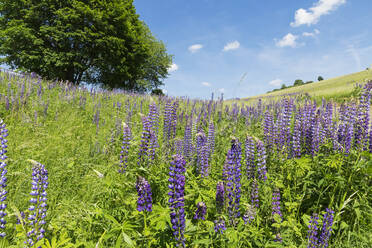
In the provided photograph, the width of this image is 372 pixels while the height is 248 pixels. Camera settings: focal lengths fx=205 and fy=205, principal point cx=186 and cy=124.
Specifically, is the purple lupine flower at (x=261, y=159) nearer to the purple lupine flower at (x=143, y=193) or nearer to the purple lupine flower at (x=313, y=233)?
the purple lupine flower at (x=313, y=233)

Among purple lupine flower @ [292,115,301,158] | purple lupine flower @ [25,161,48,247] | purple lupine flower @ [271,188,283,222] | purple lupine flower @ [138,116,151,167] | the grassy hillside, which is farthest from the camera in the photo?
the grassy hillside

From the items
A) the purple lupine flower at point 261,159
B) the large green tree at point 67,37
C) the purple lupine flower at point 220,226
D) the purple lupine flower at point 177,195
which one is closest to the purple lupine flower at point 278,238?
the purple lupine flower at point 220,226

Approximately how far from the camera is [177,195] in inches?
70.8

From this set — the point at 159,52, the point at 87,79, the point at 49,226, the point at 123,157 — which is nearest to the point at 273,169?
the point at 123,157

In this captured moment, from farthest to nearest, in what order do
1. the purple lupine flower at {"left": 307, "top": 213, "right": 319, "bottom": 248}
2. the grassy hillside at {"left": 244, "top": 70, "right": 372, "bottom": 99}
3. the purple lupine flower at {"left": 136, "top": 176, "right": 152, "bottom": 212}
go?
the grassy hillside at {"left": 244, "top": 70, "right": 372, "bottom": 99} → the purple lupine flower at {"left": 307, "top": 213, "right": 319, "bottom": 248} → the purple lupine flower at {"left": 136, "top": 176, "right": 152, "bottom": 212}

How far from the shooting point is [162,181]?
7.86 feet

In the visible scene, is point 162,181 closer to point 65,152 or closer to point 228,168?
point 228,168

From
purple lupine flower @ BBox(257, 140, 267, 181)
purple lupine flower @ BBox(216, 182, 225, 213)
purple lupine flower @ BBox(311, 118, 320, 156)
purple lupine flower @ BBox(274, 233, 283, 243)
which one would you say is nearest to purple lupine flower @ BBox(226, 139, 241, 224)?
purple lupine flower @ BBox(216, 182, 225, 213)

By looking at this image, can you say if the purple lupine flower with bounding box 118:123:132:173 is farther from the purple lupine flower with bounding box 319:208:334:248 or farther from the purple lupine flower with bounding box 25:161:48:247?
the purple lupine flower with bounding box 319:208:334:248

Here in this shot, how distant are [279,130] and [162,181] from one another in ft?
8.03

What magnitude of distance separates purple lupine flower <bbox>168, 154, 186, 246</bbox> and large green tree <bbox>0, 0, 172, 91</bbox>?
21035 millimetres

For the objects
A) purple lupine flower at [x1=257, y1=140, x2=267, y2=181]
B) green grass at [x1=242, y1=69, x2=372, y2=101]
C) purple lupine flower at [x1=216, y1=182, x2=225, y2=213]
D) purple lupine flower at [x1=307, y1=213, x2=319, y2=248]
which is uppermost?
green grass at [x1=242, y1=69, x2=372, y2=101]

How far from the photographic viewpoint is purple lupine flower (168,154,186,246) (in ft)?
5.82

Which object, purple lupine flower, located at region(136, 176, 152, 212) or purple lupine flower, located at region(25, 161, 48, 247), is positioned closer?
purple lupine flower, located at region(25, 161, 48, 247)
